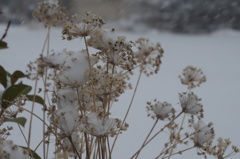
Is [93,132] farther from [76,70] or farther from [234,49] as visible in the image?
[234,49]

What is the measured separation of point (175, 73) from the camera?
1.33 m

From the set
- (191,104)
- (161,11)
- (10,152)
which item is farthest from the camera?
(161,11)

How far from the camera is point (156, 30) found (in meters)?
1.29

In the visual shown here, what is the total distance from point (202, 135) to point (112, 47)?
0.58 feet

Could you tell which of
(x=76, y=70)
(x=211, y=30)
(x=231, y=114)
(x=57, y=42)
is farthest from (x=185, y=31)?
(x=76, y=70)

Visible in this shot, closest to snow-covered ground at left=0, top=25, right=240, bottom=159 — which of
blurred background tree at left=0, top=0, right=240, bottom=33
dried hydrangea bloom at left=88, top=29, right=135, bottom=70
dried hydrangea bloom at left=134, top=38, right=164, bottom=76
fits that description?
blurred background tree at left=0, top=0, right=240, bottom=33

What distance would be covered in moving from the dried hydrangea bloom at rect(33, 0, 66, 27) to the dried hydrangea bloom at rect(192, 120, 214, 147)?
0.29 m

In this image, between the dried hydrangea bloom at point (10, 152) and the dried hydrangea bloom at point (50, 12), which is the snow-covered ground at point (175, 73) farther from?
the dried hydrangea bloom at point (10, 152)

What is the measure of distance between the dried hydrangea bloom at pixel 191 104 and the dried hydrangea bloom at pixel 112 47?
0.34 feet

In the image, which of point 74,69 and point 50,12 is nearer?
point 74,69

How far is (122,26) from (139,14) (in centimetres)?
12

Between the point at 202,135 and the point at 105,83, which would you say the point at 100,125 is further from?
the point at 202,135

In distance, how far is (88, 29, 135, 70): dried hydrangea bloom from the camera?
0.33 meters

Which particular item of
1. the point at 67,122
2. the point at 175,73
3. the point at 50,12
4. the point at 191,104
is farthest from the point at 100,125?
the point at 175,73
